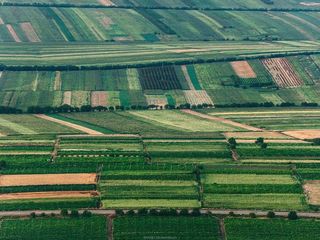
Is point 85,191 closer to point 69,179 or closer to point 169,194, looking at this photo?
point 69,179

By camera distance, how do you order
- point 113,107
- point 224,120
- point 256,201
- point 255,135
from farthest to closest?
point 113,107 < point 224,120 < point 255,135 < point 256,201

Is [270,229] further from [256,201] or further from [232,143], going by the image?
[232,143]

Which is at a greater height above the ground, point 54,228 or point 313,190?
point 313,190

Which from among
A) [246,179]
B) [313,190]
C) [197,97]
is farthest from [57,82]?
[313,190]

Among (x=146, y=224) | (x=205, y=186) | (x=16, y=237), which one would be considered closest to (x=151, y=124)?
(x=205, y=186)

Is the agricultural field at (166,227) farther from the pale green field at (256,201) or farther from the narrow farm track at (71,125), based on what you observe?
the narrow farm track at (71,125)

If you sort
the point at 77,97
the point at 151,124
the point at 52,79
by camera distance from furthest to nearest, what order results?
the point at 52,79, the point at 77,97, the point at 151,124
